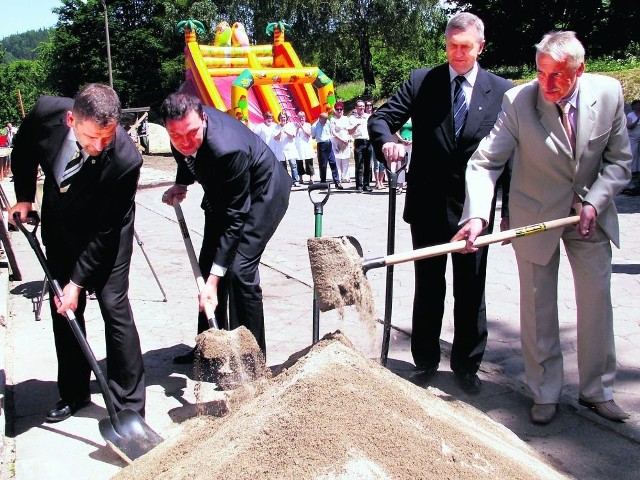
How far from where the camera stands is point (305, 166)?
16.2 m

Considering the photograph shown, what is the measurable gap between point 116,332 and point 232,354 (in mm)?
630

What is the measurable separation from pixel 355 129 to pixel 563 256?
7.47m

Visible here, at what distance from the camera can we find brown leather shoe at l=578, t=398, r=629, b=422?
3.57 m

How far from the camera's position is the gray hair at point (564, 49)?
10.6 feet

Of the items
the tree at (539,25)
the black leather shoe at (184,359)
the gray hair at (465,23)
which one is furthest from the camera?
the tree at (539,25)

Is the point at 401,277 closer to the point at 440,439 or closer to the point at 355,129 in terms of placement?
the point at 440,439

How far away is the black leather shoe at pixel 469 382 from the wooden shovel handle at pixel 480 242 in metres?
1.01

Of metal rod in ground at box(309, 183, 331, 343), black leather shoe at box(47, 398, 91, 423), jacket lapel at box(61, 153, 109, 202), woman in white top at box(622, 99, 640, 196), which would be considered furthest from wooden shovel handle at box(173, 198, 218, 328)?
woman in white top at box(622, 99, 640, 196)

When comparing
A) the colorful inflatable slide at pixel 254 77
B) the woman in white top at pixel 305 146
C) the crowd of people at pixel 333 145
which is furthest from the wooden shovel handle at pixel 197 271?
the colorful inflatable slide at pixel 254 77

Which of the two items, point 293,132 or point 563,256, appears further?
point 293,132

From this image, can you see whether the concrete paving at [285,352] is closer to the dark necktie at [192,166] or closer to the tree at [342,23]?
the dark necktie at [192,166]

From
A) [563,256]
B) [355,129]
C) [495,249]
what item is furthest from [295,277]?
[355,129]

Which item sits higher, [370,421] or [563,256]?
[370,421]

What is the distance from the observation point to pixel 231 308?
415 centimetres
